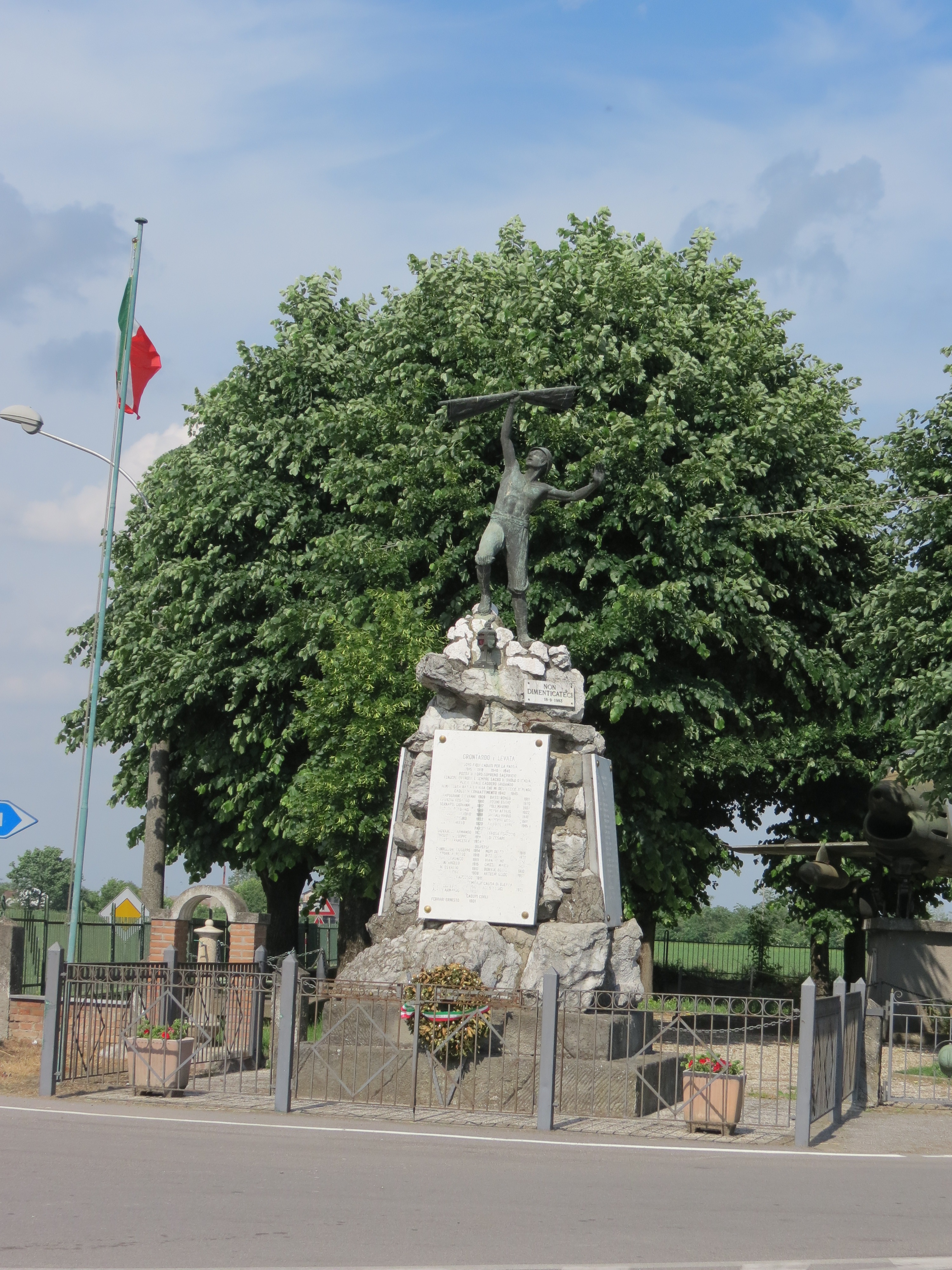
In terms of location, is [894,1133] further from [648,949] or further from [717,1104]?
[648,949]

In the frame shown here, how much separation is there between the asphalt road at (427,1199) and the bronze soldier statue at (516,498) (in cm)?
671

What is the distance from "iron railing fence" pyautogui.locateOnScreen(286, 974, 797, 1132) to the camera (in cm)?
1324

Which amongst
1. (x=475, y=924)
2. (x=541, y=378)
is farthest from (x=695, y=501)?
(x=475, y=924)

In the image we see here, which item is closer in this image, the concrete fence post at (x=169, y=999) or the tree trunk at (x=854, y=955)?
the concrete fence post at (x=169, y=999)

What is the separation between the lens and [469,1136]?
39.0 ft

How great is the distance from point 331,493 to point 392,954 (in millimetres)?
11331

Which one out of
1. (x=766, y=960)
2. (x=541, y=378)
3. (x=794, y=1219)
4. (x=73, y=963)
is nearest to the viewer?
(x=794, y=1219)

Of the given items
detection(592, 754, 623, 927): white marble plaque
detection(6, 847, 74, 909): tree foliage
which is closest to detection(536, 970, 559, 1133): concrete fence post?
detection(592, 754, 623, 927): white marble plaque

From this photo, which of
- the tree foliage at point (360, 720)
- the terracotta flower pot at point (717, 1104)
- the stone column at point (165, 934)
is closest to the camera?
the terracotta flower pot at point (717, 1104)

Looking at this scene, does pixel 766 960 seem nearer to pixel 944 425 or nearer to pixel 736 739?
pixel 736 739

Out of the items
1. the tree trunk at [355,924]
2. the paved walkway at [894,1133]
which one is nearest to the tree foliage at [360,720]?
the tree trunk at [355,924]

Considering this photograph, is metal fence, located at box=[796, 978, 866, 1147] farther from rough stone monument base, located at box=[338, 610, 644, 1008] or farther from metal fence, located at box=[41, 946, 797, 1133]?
rough stone monument base, located at box=[338, 610, 644, 1008]

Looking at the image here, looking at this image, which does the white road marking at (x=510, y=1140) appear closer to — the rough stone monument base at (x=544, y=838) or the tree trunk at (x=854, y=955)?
the rough stone monument base at (x=544, y=838)

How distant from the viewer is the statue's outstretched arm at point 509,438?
16.9 m
